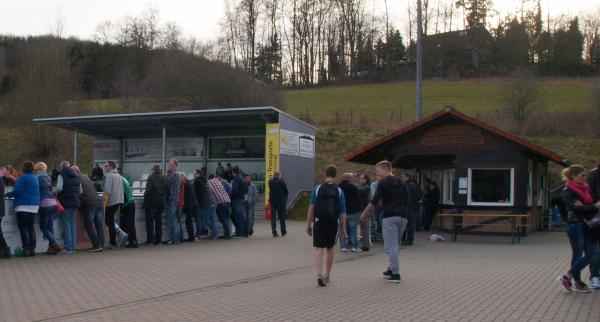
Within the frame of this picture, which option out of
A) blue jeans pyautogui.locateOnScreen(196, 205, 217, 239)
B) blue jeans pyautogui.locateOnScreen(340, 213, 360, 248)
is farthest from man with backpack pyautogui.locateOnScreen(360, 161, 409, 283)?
blue jeans pyautogui.locateOnScreen(196, 205, 217, 239)

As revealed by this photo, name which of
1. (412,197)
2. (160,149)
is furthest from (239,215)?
(160,149)

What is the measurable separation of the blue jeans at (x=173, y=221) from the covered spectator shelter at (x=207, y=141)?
10210mm

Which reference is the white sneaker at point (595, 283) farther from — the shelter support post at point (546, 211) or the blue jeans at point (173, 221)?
the shelter support post at point (546, 211)

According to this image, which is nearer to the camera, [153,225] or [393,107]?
[153,225]

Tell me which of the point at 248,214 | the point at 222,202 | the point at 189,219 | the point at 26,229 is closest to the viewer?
the point at 26,229

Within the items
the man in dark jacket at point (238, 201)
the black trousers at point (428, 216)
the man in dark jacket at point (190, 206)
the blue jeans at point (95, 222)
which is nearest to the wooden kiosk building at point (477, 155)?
the black trousers at point (428, 216)

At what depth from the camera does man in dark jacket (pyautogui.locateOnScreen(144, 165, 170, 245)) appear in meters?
15.2

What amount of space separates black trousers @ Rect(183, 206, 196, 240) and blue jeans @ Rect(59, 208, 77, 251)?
3.39 meters

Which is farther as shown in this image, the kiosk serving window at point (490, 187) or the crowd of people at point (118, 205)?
the kiosk serving window at point (490, 187)

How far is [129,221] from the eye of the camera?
14.8 m

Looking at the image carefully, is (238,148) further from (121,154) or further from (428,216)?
(428,216)

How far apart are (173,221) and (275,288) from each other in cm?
694

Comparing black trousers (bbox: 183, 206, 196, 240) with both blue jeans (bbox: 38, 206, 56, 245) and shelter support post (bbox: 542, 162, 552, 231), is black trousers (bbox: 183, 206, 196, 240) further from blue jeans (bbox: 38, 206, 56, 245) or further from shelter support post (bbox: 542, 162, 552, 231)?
shelter support post (bbox: 542, 162, 552, 231)

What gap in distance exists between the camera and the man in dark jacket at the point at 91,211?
1372 cm
